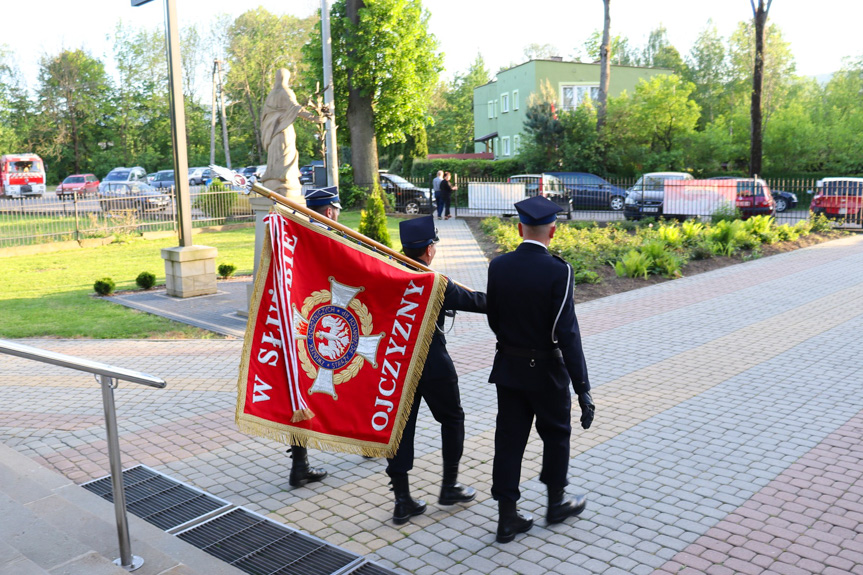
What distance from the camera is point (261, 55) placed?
60.7 m

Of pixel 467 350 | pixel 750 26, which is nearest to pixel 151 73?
pixel 750 26

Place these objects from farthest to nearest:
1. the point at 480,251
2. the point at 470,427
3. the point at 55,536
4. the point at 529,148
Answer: the point at 529,148, the point at 480,251, the point at 470,427, the point at 55,536

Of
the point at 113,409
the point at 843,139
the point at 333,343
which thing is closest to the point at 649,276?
the point at 333,343

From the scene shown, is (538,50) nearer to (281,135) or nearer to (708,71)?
(708,71)

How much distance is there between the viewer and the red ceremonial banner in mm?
4562

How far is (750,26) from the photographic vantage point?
52.9 m

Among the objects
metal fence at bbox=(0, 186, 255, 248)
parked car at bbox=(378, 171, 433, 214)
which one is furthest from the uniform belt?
parked car at bbox=(378, 171, 433, 214)

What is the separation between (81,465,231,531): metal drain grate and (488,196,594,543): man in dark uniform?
1898 millimetres

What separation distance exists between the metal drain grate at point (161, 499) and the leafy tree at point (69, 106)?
6809cm

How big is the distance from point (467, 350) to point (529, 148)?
99.7 feet

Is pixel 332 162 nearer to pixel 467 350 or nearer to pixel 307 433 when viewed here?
pixel 467 350

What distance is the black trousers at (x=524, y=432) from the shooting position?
14.7 feet

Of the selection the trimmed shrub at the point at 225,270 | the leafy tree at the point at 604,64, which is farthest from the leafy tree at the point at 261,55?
the trimmed shrub at the point at 225,270

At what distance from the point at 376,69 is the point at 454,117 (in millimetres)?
46978
